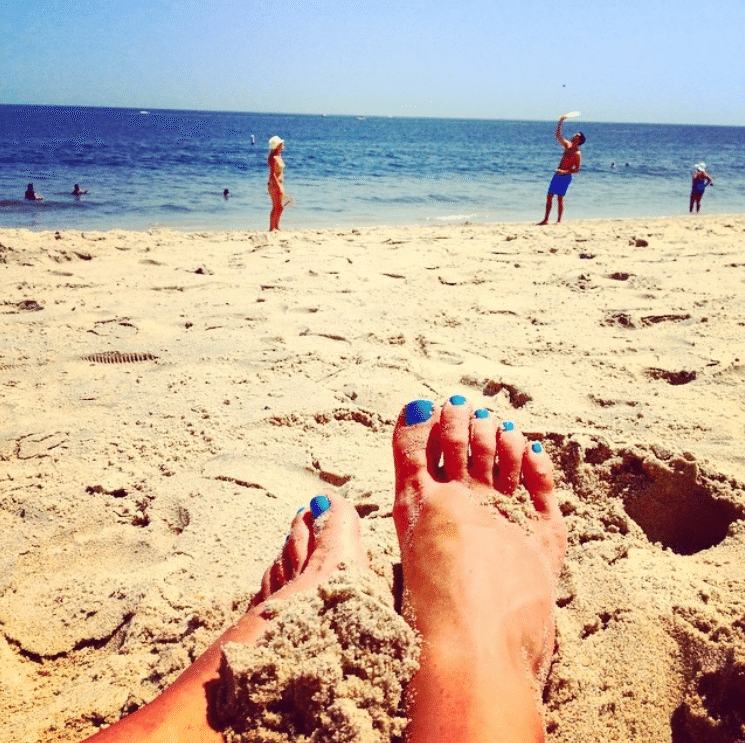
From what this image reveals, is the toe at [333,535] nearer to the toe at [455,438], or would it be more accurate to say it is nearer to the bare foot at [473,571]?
the bare foot at [473,571]

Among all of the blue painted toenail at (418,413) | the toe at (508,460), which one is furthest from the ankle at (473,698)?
the blue painted toenail at (418,413)

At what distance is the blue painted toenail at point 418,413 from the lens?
5.29 ft

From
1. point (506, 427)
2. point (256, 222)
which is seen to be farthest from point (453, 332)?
point (256, 222)

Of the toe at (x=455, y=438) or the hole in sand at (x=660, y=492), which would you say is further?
the toe at (x=455, y=438)

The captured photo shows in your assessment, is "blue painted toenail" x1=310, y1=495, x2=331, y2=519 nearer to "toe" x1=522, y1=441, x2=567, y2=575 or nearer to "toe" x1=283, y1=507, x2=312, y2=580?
"toe" x1=283, y1=507, x2=312, y2=580

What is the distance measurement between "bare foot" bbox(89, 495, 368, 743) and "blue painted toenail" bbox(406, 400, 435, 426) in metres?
0.32

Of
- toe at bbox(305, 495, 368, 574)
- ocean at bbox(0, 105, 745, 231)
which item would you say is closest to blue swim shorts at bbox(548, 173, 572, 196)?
ocean at bbox(0, 105, 745, 231)

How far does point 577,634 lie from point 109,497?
1.23 meters

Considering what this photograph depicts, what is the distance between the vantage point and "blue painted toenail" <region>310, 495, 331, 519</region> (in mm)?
1381

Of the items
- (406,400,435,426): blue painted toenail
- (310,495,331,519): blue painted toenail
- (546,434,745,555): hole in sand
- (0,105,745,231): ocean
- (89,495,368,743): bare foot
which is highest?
(0,105,745,231): ocean

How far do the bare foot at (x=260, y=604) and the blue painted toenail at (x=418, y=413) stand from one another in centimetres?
32

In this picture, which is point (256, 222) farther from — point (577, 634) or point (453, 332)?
point (577, 634)

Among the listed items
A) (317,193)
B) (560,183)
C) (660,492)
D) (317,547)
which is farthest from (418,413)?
(317,193)

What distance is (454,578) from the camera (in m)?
1.19
